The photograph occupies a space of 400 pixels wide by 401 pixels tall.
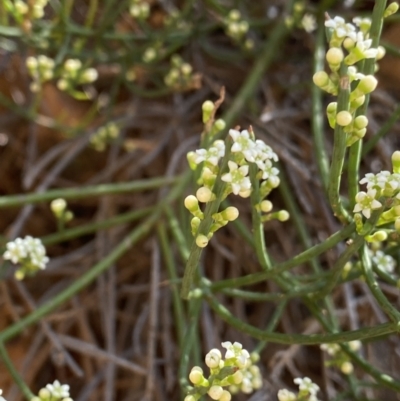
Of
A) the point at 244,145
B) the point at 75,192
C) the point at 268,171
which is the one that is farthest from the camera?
the point at 75,192

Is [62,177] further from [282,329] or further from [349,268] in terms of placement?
[349,268]

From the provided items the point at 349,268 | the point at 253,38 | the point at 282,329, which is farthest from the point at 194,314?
the point at 253,38

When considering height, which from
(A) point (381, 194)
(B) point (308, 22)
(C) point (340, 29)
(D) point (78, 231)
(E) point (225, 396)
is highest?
(B) point (308, 22)

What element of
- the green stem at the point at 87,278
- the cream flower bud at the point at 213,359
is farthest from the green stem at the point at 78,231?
the cream flower bud at the point at 213,359

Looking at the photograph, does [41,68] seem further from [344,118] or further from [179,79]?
[344,118]

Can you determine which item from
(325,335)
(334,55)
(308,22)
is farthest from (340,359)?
(308,22)

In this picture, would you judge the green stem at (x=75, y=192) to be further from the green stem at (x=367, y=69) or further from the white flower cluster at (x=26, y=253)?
the green stem at (x=367, y=69)

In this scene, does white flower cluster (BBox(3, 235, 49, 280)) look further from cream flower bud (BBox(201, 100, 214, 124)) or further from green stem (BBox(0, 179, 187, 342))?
cream flower bud (BBox(201, 100, 214, 124))
